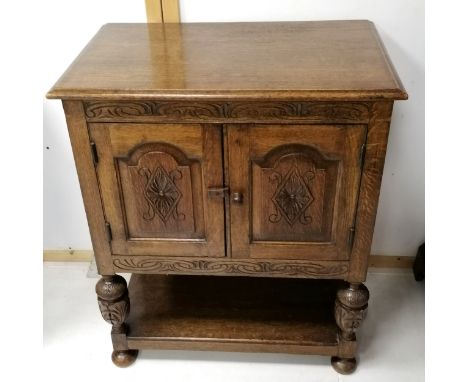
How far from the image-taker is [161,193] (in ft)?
3.88

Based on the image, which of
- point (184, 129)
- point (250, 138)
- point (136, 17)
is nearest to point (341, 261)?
point (250, 138)

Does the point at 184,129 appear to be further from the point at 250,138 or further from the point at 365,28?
the point at 365,28

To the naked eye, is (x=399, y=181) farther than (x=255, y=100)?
Yes

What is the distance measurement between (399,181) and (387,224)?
0.16 m

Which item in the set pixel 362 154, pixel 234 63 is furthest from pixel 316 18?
pixel 362 154

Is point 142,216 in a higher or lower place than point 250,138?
lower

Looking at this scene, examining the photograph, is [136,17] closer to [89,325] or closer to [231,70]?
[231,70]

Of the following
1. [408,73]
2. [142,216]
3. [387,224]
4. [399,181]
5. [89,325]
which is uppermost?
[408,73]

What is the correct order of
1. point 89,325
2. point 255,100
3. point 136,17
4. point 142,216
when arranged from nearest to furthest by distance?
point 255,100, point 142,216, point 136,17, point 89,325

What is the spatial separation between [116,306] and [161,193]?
390mm

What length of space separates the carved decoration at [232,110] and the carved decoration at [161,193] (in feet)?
0.44

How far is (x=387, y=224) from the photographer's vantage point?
1.74m
